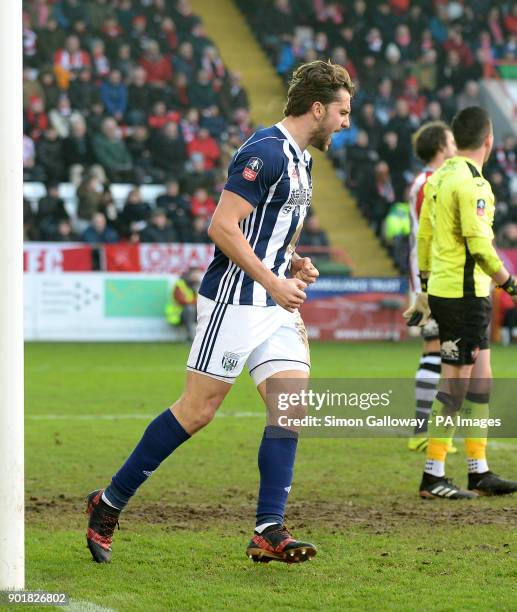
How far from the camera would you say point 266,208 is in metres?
5.08

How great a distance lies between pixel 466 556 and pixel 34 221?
51.4ft

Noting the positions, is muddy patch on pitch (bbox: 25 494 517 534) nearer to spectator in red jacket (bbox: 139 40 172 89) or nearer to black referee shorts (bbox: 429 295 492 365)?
black referee shorts (bbox: 429 295 492 365)

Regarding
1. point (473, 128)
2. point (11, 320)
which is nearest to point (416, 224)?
point (473, 128)

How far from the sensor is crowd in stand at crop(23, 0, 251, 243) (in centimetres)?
2050

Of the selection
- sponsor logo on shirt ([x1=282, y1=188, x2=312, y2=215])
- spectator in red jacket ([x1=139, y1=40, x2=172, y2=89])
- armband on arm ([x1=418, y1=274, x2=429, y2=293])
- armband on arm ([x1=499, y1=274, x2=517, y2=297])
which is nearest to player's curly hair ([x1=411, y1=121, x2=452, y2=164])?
armband on arm ([x1=418, y1=274, x2=429, y2=293])

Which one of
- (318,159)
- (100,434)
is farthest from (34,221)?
(100,434)

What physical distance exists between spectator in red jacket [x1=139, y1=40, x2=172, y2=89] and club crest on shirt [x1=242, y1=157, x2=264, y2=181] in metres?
19.5

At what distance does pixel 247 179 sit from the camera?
4.93m

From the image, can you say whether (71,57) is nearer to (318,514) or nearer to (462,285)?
(462,285)

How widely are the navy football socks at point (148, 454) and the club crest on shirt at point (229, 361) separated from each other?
320 millimetres

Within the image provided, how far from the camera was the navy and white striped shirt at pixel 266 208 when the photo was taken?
196 inches

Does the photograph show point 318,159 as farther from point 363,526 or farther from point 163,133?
point 363,526

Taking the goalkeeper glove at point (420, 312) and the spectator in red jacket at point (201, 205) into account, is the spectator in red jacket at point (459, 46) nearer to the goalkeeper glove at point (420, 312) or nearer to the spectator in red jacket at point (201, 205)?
the spectator in red jacket at point (201, 205)

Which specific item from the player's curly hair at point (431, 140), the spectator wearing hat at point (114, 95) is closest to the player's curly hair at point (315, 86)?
the player's curly hair at point (431, 140)
